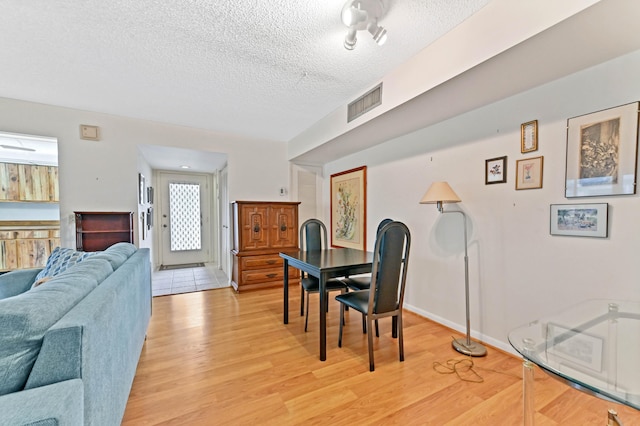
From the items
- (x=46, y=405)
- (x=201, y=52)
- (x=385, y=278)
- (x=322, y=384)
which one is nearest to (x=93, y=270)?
(x=46, y=405)

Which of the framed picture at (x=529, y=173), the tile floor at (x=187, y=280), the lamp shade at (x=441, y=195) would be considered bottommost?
the tile floor at (x=187, y=280)

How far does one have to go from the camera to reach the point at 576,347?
46.7 inches

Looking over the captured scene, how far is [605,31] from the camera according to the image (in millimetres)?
1406

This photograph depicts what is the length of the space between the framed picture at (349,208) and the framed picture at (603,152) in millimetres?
2372

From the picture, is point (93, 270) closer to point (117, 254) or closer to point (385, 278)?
point (117, 254)

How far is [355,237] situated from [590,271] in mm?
2735

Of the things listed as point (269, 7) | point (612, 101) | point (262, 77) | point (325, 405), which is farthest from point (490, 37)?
point (325, 405)

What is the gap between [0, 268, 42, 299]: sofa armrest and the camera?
209 centimetres

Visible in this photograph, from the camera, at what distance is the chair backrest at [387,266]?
76.9 inches

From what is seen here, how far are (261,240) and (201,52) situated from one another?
8.79 feet

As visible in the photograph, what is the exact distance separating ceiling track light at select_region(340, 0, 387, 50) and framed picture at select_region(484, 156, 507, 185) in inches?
58.4

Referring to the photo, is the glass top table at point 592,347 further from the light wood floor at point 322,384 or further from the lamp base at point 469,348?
the lamp base at point 469,348

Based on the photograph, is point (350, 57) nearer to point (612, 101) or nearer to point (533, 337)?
point (612, 101)

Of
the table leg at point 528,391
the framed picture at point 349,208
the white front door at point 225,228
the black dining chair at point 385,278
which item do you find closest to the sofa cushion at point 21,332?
the black dining chair at point 385,278
